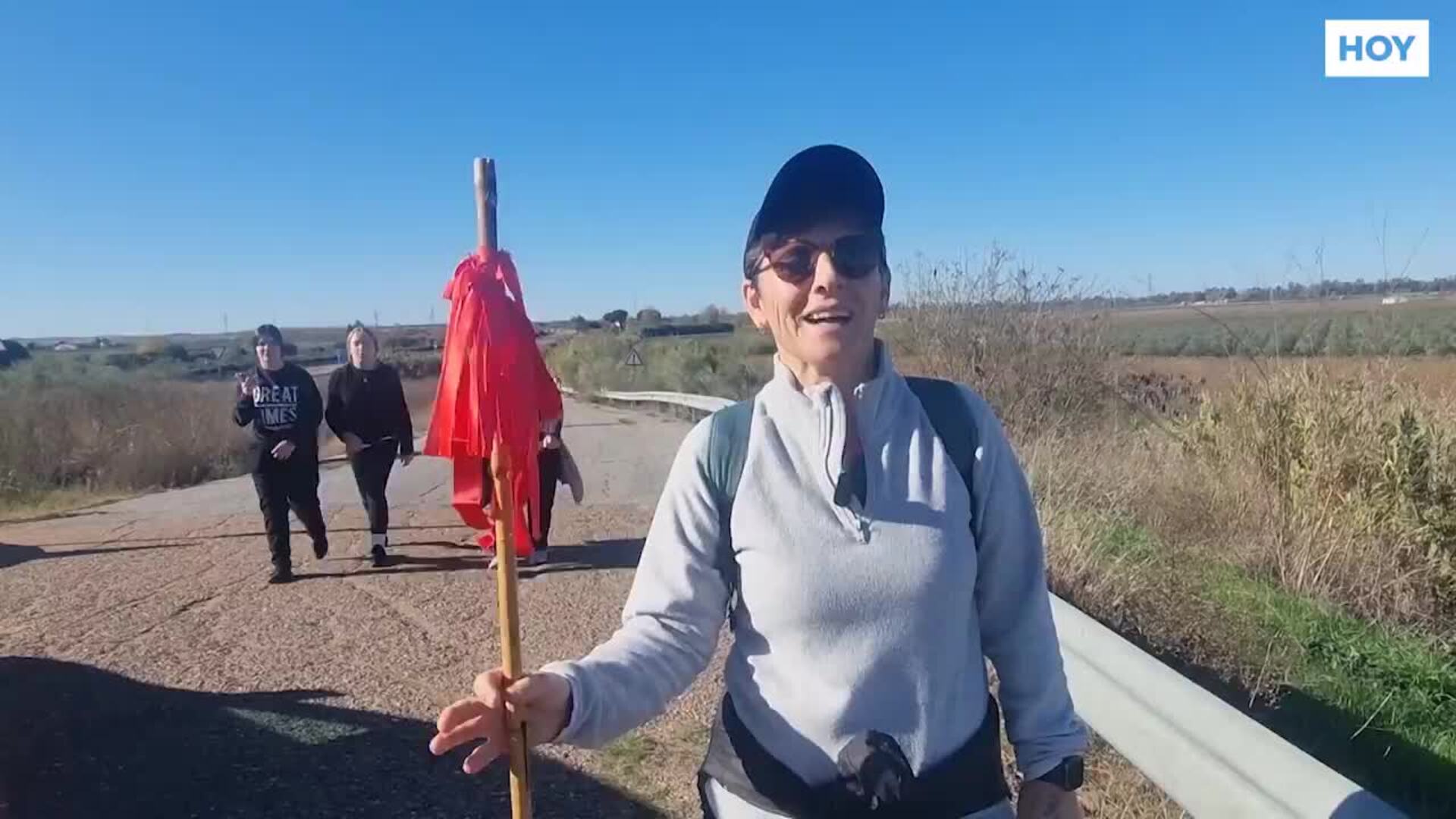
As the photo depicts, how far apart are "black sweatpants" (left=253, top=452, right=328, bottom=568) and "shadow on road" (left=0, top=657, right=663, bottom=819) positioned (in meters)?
2.66

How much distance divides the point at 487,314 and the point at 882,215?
0.77 m

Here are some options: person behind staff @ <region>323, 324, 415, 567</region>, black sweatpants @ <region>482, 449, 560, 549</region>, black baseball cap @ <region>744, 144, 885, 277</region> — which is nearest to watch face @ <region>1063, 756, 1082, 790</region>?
black baseball cap @ <region>744, 144, 885, 277</region>

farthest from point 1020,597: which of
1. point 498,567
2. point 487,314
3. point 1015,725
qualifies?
point 487,314

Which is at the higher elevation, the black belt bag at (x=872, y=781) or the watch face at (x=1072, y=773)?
the black belt bag at (x=872, y=781)

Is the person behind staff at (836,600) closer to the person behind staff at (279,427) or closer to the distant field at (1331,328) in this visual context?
the distant field at (1331,328)

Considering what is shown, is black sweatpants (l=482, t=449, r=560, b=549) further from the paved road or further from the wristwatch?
the wristwatch

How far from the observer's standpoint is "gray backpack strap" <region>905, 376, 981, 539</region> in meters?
1.93

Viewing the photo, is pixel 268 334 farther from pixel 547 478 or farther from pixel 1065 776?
pixel 1065 776

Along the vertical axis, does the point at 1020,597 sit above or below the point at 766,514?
below

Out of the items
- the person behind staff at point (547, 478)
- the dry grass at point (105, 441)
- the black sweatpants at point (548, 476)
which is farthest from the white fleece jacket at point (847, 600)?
the dry grass at point (105, 441)

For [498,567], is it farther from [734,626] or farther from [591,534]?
[591,534]

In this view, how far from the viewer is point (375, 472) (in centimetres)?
856

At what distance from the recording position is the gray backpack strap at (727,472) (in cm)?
195

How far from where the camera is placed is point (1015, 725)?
203 cm
